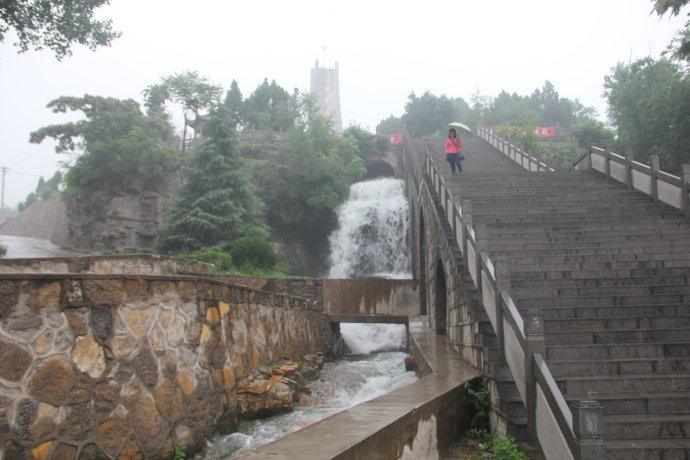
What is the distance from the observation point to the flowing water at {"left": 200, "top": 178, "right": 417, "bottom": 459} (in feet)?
23.0

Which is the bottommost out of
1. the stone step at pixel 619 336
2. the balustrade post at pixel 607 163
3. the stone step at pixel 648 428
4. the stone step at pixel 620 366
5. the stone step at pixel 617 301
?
the stone step at pixel 648 428

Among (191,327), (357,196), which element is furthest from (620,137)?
(191,327)

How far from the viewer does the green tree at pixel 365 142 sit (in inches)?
1813

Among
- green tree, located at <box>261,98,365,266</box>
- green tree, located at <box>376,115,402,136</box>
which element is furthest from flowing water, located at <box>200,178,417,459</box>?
green tree, located at <box>376,115,402,136</box>

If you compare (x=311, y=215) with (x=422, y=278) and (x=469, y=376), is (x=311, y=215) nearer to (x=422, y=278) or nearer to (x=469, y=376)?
(x=422, y=278)

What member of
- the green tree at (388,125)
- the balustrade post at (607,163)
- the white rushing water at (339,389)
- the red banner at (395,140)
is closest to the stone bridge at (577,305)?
the balustrade post at (607,163)

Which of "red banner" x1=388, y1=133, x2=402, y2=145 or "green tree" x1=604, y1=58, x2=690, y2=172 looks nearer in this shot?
"green tree" x1=604, y1=58, x2=690, y2=172

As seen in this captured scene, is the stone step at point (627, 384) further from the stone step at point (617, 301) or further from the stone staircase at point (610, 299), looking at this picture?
the stone step at point (617, 301)

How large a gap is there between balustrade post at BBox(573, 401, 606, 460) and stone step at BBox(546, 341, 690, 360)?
8.44 feet

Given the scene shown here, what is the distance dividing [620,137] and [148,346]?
30.6 metres

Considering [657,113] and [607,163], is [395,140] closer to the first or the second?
[657,113]

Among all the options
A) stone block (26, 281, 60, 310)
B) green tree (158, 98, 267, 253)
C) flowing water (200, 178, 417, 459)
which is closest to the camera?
stone block (26, 281, 60, 310)

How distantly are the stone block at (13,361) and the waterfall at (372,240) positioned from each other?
2186 centimetres

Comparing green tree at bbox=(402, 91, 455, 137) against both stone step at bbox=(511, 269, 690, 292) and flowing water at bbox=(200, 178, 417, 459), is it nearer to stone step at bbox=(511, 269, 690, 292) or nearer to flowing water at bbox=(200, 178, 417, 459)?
flowing water at bbox=(200, 178, 417, 459)
